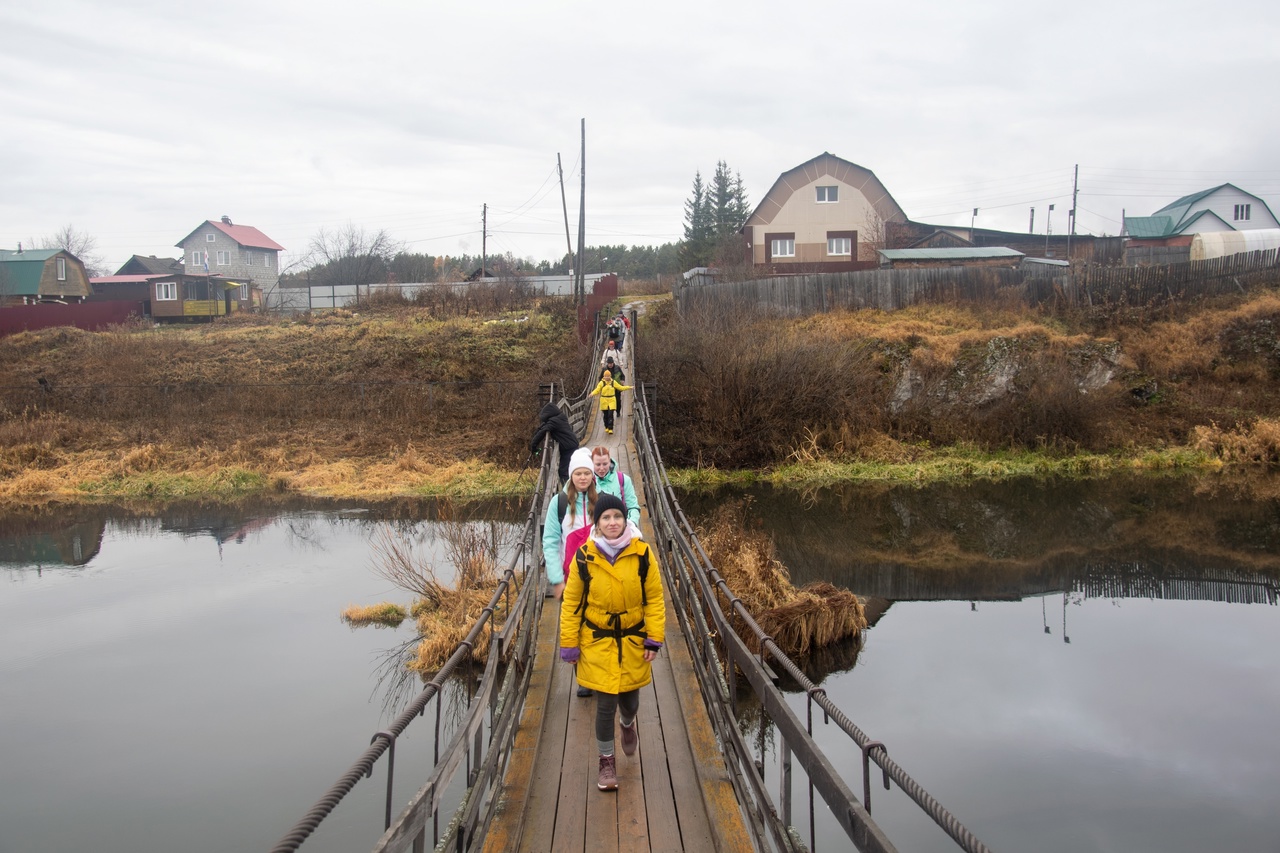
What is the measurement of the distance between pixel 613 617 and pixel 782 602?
8.28 m

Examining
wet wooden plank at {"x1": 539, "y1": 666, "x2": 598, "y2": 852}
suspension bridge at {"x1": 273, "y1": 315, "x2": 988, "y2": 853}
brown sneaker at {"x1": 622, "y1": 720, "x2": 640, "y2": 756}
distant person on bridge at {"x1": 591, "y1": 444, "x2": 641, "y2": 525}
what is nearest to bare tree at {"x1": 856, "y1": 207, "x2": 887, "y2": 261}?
suspension bridge at {"x1": 273, "y1": 315, "x2": 988, "y2": 853}

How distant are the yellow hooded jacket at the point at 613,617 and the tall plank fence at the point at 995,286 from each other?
2534 centimetres

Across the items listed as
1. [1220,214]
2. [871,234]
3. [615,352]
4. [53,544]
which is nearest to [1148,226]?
[1220,214]

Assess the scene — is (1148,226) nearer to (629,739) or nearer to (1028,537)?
(1028,537)

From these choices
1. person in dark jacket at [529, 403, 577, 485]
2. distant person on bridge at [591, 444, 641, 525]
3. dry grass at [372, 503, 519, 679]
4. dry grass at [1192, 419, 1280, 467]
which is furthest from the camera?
dry grass at [1192, 419, 1280, 467]

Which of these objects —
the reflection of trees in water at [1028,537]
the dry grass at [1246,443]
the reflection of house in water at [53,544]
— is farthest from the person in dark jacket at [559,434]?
the dry grass at [1246,443]

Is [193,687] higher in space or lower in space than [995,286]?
lower

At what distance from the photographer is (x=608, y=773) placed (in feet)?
15.4

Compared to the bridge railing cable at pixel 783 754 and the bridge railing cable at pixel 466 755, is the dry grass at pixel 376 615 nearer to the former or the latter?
the bridge railing cable at pixel 466 755

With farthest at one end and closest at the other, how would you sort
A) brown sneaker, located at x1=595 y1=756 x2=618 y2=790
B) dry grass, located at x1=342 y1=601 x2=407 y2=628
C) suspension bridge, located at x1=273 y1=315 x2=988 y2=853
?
dry grass, located at x1=342 y1=601 x2=407 y2=628 → brown sneaker, located at x1=595 y1=756 x2=618 y2=790 → suspension bridge, located at x1=273 y1=315 x2=988 y2=853

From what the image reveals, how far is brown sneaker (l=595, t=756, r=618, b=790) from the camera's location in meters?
4.70

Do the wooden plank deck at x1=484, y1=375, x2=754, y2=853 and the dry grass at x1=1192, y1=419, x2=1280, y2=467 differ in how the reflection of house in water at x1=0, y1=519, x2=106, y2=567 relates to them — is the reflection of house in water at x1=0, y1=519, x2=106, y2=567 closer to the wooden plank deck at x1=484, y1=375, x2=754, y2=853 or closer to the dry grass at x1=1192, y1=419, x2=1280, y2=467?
the wooden plank deck at x1=484, y1=375, x2=754, y2=853

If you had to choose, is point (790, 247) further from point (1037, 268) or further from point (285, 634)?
point (285, 634)

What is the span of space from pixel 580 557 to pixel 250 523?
1810 centimetres
